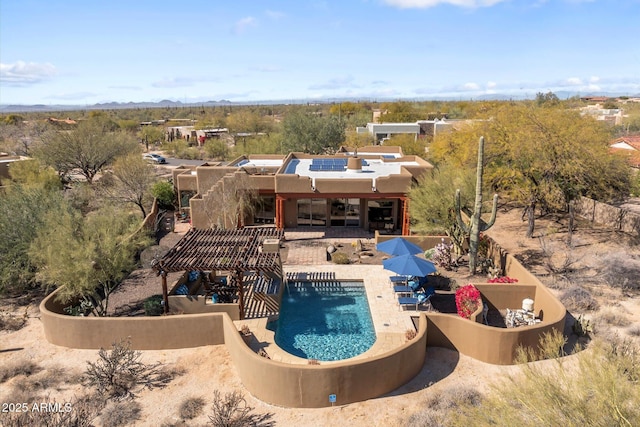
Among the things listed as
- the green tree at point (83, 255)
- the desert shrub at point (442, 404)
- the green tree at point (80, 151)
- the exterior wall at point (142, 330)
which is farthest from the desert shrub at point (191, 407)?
the green tree at point (80, 151)

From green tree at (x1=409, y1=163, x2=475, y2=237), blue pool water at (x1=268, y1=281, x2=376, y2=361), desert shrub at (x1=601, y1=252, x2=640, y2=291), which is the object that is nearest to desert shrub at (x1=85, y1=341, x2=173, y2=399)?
blue pool water at (x1=268, y1=281, x2=376, y2=361)

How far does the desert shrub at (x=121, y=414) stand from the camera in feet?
36.0

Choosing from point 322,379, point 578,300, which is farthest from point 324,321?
point 578,300

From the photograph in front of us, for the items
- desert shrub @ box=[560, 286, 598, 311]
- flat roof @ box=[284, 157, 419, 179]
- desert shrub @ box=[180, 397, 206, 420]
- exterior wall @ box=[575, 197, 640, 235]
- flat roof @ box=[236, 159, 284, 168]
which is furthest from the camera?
flat roof @ box=[236, 159, 284, 168]

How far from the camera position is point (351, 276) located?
19.6 metres

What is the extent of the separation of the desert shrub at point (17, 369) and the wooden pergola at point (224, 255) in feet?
14.3

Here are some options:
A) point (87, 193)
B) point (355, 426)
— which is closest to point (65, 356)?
point (355, 426)

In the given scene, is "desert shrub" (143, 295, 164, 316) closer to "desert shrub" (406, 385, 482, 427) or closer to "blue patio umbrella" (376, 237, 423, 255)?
"blue patio umbrella" (376, 237, 423, 255)

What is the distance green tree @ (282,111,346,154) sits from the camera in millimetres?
45406

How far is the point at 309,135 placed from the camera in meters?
45.5

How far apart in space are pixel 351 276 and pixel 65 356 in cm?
1165

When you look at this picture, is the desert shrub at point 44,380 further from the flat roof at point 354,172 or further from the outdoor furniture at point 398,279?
the flat roof at point 354,172

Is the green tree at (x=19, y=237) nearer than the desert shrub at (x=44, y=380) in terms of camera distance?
No

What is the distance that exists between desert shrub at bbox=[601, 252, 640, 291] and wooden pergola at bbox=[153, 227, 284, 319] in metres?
14.4
